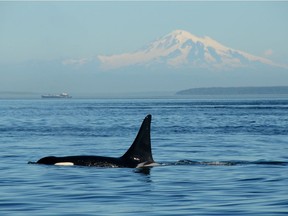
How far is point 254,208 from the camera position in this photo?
1559cm

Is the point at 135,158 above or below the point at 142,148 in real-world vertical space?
below

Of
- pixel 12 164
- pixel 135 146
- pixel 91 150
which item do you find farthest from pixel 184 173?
pixel 91 150

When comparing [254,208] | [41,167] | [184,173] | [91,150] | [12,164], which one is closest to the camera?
[254,208]

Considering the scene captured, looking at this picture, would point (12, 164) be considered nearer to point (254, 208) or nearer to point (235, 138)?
point (254, 208)

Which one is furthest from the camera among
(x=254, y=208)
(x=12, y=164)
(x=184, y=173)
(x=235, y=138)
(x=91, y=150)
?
(x=235, y=138)

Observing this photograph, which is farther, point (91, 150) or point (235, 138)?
point (235, 138)

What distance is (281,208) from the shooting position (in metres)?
15.6

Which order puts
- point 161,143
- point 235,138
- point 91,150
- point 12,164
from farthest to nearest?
point 235,138 < point 161,143 < point 91,150 < point 12,164

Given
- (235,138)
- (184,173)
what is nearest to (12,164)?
(184,173)

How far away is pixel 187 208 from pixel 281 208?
1.70 metres

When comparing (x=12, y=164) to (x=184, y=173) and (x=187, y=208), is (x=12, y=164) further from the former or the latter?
(x=187, y=208)

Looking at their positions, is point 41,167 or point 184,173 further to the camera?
point 41,167

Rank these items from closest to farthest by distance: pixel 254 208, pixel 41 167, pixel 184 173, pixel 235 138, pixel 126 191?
pixel 254 208 → pixel 126 191 → pixel 184 173 → pixel 41 167 → pixel 235 138

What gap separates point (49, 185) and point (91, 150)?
1388 centimetres
